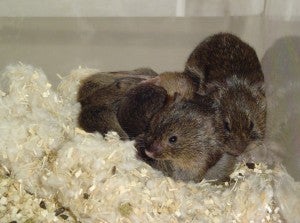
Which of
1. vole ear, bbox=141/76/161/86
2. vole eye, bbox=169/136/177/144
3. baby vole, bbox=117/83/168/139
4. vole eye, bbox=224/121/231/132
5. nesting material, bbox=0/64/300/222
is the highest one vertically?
vole ear, bbox=141/76/161/86

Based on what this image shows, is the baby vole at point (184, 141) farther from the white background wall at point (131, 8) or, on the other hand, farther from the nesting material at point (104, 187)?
the white background wall at point (131, 8)

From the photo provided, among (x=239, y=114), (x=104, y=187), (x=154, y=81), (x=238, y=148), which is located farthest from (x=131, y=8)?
(x=104, y=187)

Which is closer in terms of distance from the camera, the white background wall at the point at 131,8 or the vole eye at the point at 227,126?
the vole eye at the point at 227,126

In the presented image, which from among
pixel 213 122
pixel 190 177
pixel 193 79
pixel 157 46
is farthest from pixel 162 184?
pixel 157 46

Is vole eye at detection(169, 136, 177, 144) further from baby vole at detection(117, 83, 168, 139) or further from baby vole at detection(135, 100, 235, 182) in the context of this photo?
baby vole at detection(117, 83, 168, 139)

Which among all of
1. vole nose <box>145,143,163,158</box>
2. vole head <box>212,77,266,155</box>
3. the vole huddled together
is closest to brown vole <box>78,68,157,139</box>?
the vole huddled together

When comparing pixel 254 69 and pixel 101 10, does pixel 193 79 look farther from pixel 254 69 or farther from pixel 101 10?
pixel 101 10

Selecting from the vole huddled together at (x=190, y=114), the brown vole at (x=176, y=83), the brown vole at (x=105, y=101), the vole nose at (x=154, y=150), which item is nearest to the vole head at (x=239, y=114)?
the vole huddled together at (x=190, y=114)
